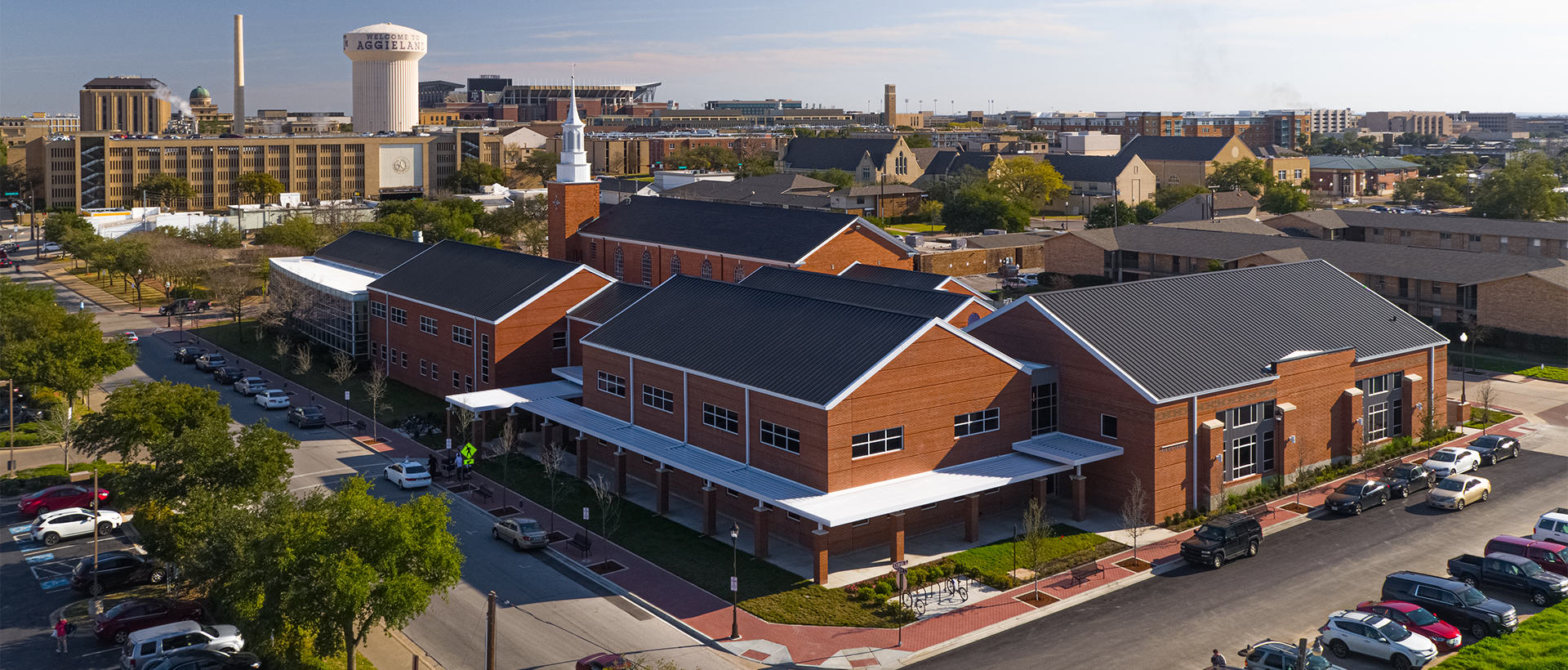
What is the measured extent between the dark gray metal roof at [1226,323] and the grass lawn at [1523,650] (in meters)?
12.7

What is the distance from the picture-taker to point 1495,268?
7531cm

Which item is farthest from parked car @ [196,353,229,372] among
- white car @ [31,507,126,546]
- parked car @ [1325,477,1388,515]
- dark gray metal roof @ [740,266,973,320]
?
parked car @ [1325,477,1388,515]

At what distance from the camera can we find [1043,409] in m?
44.0

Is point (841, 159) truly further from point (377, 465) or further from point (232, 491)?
point (232, 491)

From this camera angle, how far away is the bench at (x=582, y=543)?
3938 centimetres

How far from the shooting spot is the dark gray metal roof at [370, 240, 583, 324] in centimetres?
5909

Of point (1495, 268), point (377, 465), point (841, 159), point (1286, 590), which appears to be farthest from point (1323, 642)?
point (841, 159)

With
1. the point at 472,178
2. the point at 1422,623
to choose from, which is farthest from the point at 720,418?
the point at 472,178

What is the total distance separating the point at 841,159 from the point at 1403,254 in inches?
4119

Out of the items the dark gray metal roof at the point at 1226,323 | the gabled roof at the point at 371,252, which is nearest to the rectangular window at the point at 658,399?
the dark gray metal roof at the point at 1226,323

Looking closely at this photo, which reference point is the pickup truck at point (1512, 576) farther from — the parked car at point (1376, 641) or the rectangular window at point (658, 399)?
the rectangular window at point (658, 399)

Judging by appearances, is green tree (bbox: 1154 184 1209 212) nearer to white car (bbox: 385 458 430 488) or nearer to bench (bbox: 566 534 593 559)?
white car (bbox: 385 458 430 488)

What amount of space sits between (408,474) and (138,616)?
14479 millimetres

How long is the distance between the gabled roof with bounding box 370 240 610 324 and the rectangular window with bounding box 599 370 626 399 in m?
10.1
